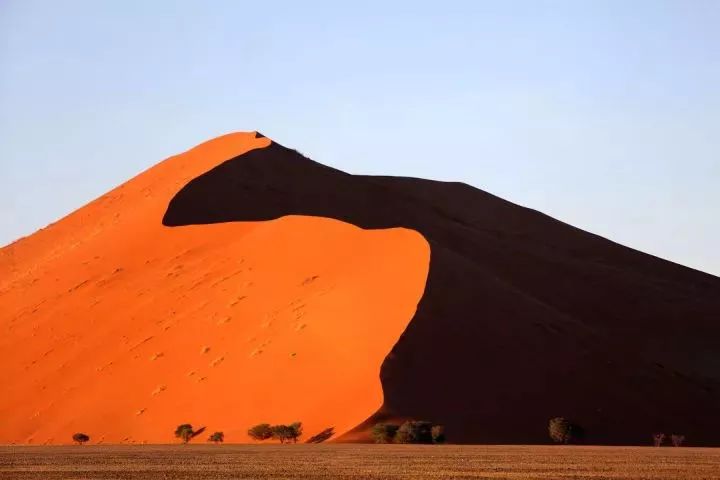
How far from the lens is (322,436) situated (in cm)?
3569

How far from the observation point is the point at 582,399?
40000mm

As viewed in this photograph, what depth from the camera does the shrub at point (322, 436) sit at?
117ft

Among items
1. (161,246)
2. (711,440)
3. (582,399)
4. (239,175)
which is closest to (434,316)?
(582,399)

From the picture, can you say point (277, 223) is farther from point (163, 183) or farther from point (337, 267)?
point (163, 183)

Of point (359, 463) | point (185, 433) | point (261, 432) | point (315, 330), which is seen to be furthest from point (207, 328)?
point (359, 463)

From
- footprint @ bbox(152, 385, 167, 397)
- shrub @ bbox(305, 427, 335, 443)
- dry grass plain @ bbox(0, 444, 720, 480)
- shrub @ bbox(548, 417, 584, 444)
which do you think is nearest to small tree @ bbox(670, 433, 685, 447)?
shrub @ bbox(548, 417, 584, 444)

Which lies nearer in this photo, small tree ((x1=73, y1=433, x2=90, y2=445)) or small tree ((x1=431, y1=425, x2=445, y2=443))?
small tree ((x1=431, y1=425, x2=445, y2=443))

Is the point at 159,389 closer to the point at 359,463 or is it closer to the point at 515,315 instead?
the point at 515,315

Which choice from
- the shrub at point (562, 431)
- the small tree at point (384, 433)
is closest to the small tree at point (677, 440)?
the shrub at point (562, 431)

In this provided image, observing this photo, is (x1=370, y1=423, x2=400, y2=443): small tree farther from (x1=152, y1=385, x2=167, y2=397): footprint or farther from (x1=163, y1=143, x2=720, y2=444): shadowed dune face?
(x1=152, y1=385, x2=167, y2=397): footprint

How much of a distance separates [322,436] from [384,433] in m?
2.21

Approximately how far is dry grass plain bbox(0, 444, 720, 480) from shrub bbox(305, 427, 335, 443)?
305cm

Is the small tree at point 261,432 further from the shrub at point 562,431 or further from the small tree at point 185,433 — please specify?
the shrub at point 562,431

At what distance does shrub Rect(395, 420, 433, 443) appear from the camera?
110 feet
